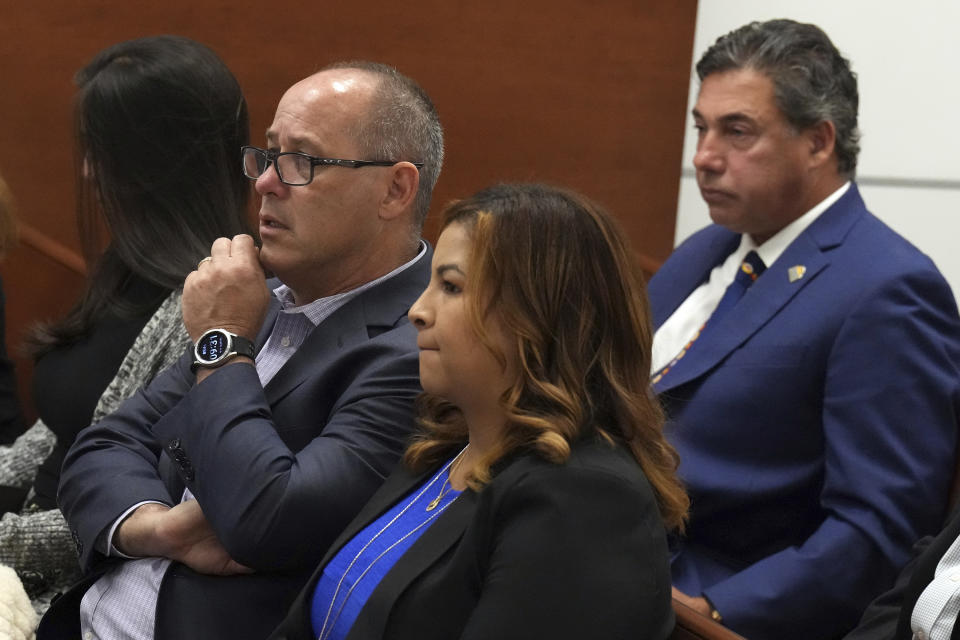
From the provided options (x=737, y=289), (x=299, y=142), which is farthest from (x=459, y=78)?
(x=299, y=142)

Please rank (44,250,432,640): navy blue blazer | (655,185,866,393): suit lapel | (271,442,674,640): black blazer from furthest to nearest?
(655,185,866,393): suit lapel, (44,250,432,640): navy blue blazer, (271,442,674,640): black blazer

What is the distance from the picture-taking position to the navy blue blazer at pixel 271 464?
1658 millimetres

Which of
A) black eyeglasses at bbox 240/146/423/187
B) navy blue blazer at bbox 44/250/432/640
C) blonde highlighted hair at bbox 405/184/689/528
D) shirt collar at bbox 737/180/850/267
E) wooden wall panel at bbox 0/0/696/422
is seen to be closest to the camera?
blonde highlighted hair at bbox 405/184/689/528

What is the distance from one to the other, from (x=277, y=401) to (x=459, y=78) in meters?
1.76

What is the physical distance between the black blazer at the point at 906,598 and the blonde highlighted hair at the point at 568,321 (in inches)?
12.3

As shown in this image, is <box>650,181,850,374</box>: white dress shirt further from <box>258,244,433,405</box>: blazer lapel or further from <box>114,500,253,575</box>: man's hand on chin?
<box>114,500,253,575</box>: man's hand on chin

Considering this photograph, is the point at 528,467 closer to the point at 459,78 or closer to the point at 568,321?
the point at 568,321

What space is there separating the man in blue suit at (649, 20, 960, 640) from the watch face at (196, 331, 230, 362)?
736 mm

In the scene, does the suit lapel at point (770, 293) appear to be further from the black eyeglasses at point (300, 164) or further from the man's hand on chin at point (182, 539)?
the man's hand on chin at point (182, 539)

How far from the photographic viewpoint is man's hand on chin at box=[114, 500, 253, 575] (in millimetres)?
1742

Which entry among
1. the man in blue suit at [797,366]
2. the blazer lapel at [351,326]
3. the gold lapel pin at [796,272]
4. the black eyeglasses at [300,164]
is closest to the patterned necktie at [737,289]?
the man in blue suit at [797,366]

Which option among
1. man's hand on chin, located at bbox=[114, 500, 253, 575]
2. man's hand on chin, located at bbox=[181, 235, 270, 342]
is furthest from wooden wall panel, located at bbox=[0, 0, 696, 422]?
man's hand on chin, located at bbox=[114, 500, 253, 575]

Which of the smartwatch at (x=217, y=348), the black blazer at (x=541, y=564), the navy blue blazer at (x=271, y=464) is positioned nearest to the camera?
the black blazer at (x=541, y=564)

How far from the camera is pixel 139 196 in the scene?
239 centimetres
